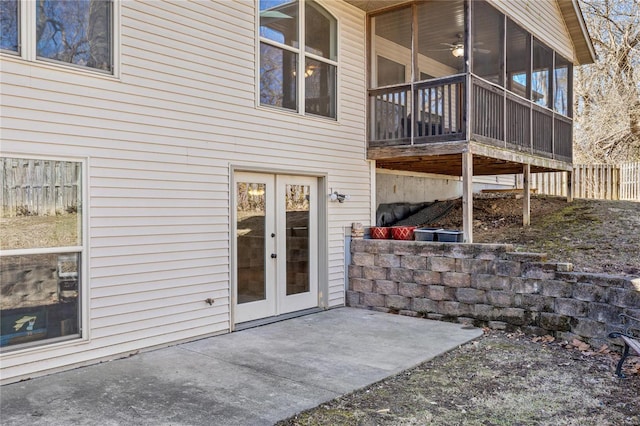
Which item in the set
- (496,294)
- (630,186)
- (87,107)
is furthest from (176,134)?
(630,186)

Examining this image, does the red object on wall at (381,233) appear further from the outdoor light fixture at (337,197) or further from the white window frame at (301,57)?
the white window frame at (301,57)

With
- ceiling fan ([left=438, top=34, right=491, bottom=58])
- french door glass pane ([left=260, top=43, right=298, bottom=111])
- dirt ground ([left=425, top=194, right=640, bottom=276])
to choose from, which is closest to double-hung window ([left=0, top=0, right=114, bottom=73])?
french door glass pane ([left=260, top=43, right=298, bottom=111])

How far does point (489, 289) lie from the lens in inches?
249

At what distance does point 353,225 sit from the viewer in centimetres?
779

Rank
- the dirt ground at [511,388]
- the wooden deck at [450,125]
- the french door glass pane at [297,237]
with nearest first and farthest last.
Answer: the dirt ground at [511,388] < the french door glass pane at [297,237] < the wooden deck at [450,125]

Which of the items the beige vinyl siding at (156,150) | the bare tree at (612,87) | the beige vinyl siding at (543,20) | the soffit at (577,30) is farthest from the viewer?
the bare tree at (612,87)

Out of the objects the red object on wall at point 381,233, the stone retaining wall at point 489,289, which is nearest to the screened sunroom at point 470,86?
the stone retaining wall at point 489,289

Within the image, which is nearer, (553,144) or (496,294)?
(496,294)

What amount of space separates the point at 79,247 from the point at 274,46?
3.74 m

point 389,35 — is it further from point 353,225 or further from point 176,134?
point 176,134

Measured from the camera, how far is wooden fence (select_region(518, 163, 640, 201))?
555 inches

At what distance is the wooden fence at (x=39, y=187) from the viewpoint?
4.22 metres

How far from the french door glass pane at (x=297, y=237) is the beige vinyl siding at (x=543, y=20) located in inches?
173

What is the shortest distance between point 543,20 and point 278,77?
6.38m
